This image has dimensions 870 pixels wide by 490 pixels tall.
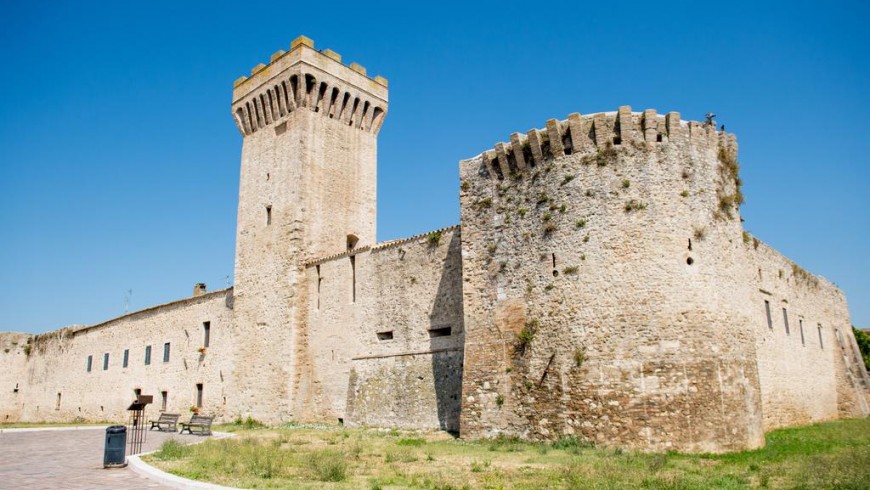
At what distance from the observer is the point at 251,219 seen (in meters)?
28.3

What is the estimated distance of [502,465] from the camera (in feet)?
40.1

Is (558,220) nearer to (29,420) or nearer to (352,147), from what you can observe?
(352,147)

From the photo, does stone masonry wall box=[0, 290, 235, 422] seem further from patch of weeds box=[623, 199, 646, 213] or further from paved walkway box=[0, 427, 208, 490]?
patch of weeds box=[623, 199, 646, 213]

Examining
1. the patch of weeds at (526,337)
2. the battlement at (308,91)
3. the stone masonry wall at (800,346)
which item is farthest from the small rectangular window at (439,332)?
the battlement at (308,91)

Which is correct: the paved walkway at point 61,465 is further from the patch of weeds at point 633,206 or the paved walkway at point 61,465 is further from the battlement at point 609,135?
the battlement at point 609,135

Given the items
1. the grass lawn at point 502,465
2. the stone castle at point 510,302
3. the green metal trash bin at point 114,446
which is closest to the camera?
the grass lawn at point 502,465

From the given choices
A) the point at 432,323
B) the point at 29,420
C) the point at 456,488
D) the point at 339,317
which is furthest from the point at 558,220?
the point at 29,420

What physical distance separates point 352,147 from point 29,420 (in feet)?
105

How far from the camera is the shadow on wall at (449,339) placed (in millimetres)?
19328

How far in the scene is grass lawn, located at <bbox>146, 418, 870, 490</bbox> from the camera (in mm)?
10125

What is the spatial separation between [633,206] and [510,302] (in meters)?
4.00

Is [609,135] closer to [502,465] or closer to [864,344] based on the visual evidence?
[502,465]

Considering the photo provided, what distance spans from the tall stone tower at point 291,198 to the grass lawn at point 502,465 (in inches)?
347

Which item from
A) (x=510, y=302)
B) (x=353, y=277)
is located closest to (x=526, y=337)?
(x=510, y=302)
